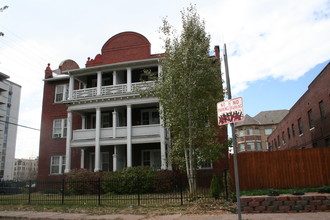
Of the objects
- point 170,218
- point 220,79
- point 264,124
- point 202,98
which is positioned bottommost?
point 170,218

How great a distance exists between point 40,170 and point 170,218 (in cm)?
1875

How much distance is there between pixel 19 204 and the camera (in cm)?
1420

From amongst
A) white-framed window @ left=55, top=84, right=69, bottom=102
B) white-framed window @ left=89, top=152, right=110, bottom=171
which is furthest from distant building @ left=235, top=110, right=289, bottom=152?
white-framed window @ left=55, top=84, right=69, bottom=102

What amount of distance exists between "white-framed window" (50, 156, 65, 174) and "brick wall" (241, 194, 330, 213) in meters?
18.4

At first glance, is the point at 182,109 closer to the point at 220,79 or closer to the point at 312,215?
the point at 220,79

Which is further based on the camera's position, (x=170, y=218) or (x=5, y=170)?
(x=5, y=170)

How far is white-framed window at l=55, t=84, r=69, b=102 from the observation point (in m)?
25.8

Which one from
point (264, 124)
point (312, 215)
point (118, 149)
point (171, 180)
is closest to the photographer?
point (312, 215)

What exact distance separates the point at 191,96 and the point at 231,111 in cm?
805

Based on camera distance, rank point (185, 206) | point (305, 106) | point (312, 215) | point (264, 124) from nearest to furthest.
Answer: point (312, 215), point (185, 206), point (305, 106), point (264, 124)

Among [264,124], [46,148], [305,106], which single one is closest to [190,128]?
[305,106]

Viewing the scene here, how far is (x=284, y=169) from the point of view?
12172mm

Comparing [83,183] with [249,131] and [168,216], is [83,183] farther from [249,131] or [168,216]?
[249,131]

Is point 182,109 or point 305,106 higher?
point 305,106
